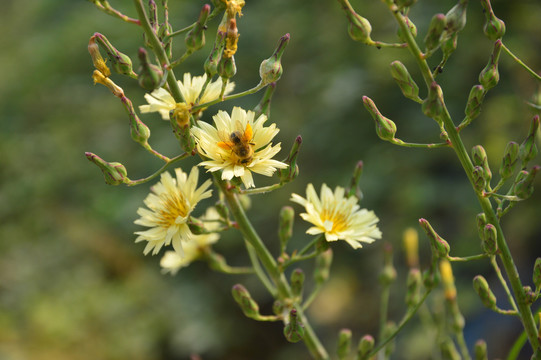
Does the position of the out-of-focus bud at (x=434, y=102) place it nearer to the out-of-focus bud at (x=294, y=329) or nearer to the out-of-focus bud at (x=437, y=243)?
the out-of-focus bud at (x=437, y=243)

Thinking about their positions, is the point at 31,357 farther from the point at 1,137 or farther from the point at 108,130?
the point at 1,137

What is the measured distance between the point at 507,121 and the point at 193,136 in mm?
2770

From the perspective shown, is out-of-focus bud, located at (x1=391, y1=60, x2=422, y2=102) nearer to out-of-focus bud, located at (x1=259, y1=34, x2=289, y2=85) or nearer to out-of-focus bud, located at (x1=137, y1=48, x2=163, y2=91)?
out-of-focus bud, located at (x1=259, y1=34, x2=289, y2=85)

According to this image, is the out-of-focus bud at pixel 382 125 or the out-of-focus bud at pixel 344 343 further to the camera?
the out-of-focus bud at pixel 344 343

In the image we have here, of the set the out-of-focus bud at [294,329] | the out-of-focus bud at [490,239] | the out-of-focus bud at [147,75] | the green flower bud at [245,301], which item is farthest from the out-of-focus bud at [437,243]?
the out-of-focus bud at [147,75]

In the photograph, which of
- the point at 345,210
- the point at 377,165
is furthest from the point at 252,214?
the point at 345,210

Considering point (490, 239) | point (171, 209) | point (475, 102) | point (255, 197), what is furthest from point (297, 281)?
point (255, 197)

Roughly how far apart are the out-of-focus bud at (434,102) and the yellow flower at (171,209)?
1.53 feet

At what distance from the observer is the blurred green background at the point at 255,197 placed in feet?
11.2

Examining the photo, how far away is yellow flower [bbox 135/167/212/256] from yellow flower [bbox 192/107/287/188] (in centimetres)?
7

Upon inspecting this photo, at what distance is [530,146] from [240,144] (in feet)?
1.86

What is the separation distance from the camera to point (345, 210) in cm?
125

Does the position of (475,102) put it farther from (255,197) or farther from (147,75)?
(255,197)

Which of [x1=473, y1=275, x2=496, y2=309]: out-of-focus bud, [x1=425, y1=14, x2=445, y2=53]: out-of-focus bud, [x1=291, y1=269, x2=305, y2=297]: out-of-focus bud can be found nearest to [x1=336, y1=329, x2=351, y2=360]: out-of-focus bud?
[x1=291, y1=269, x2=305, y2=297]: out-of-focus bud
